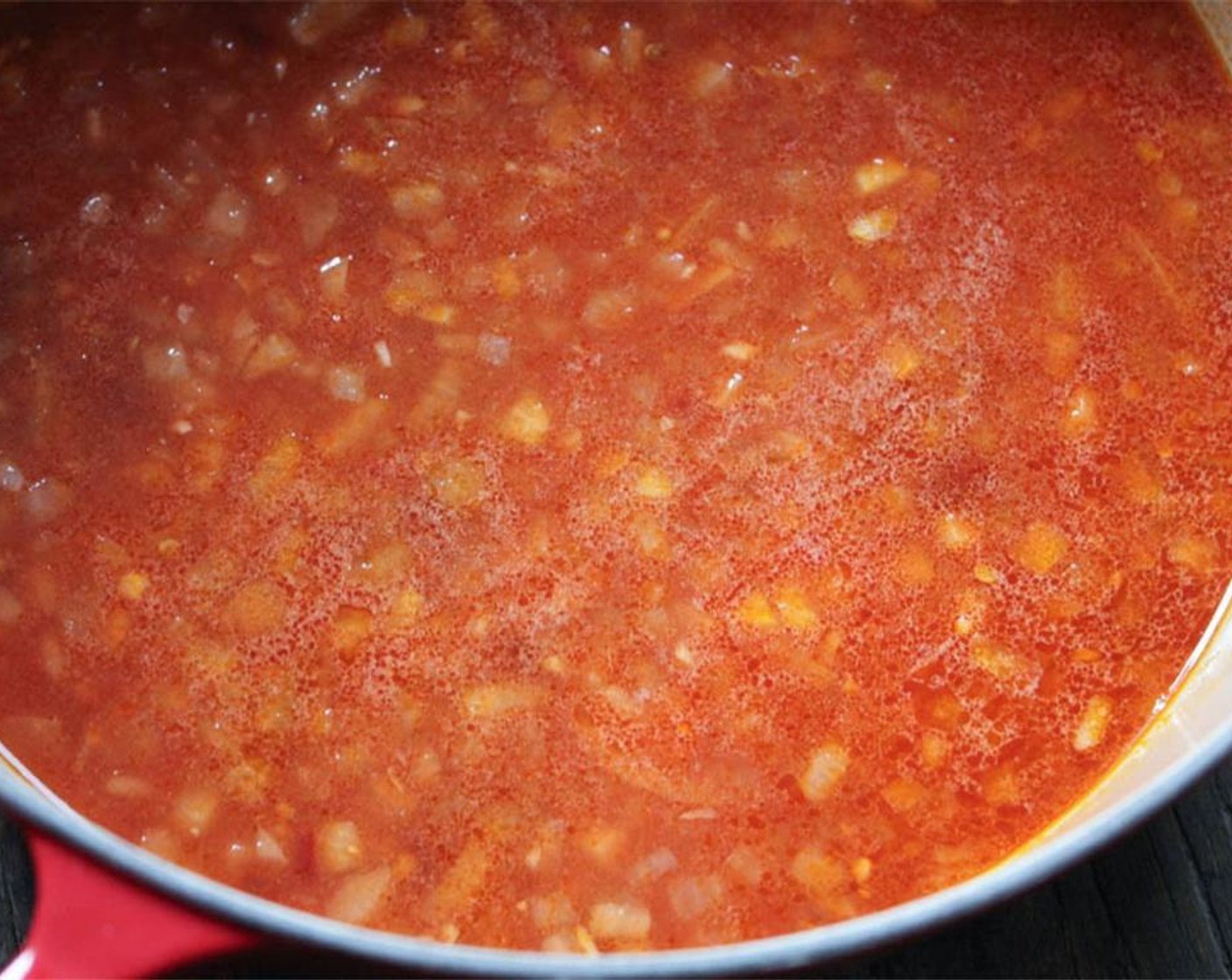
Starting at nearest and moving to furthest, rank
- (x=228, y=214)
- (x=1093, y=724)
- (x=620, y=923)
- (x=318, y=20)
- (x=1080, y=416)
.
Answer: (x=620, y=923)
(x=1093, y=724)
(x=1080, y=416)
(x=228, y=214)
(x=318, y=20)

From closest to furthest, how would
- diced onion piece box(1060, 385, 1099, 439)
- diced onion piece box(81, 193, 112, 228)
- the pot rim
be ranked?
the pot rim, diced onion piece box(1060, 385, 1099, 439), diced onion piece box(81, 193, 112, 228)

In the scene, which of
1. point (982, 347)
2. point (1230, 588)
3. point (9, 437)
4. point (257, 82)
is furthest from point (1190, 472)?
point (9, 437)

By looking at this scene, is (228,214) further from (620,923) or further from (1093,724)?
(1093,724)

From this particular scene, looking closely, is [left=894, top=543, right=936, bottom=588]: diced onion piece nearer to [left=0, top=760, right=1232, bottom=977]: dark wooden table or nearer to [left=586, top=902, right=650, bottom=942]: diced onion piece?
[left=0, top=760, right=1232, bottom=977]: dark wooden table

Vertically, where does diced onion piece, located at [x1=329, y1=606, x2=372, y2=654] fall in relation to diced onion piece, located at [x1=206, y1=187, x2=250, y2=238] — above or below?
below

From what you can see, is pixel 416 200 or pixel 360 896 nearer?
pixel 360 896

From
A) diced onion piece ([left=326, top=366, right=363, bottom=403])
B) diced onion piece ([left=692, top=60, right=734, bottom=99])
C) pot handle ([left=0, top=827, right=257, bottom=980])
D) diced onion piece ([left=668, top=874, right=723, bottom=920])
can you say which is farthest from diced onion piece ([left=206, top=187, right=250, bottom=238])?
diced onion piece ([left=668, top=874, right=723, bottom=920])

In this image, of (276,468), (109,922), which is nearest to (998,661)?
(276,468)
